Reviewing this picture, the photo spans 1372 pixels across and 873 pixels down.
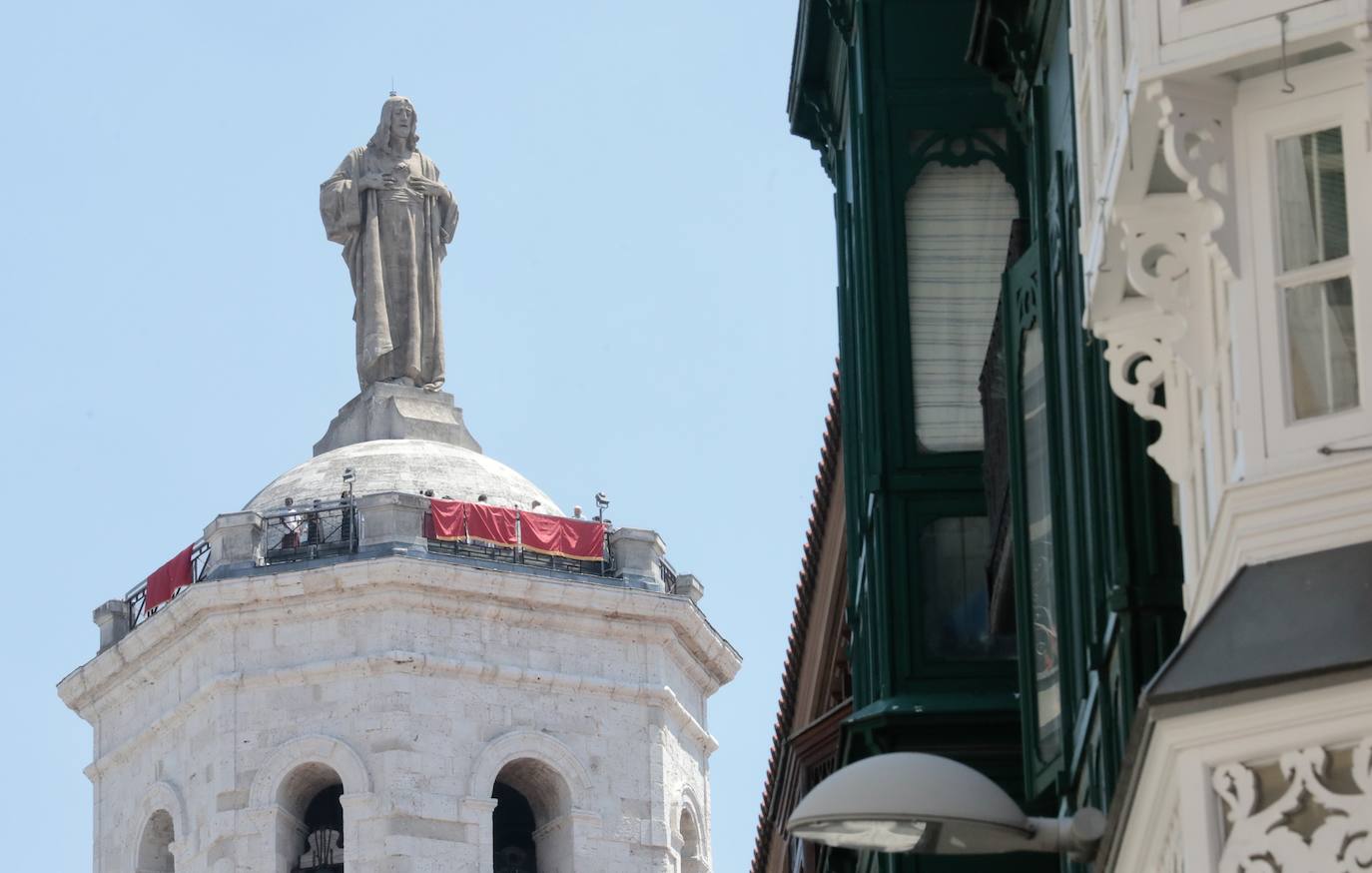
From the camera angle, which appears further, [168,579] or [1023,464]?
A: [168,579]

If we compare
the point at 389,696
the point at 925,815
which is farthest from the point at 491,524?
the point at 925,815

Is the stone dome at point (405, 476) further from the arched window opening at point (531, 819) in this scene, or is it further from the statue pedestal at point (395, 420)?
the arched window opening at point (531, 819)

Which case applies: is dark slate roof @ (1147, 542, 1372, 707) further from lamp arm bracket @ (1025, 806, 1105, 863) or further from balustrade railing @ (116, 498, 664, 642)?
balustrade railing @ (116, 498, 664, 642)

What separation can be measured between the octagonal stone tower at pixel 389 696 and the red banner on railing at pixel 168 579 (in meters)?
0.17

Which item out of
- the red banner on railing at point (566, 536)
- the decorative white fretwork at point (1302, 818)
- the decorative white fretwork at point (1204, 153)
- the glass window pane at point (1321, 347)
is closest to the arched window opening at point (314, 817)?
the red banner on railing at point (566, 536)

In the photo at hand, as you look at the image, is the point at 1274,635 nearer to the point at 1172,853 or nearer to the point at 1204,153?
the point at 1172,853

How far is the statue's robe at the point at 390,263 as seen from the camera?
159ft

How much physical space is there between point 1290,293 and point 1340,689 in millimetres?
1273

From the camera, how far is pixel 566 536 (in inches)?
1775

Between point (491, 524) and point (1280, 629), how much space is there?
33.6 meters

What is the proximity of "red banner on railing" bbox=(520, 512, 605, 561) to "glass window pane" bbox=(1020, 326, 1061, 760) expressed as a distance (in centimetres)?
2864

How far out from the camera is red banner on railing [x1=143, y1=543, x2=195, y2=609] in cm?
4472

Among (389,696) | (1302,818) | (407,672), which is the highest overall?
(407,672)

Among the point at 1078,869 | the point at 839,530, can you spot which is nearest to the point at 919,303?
the point at 1078,869
